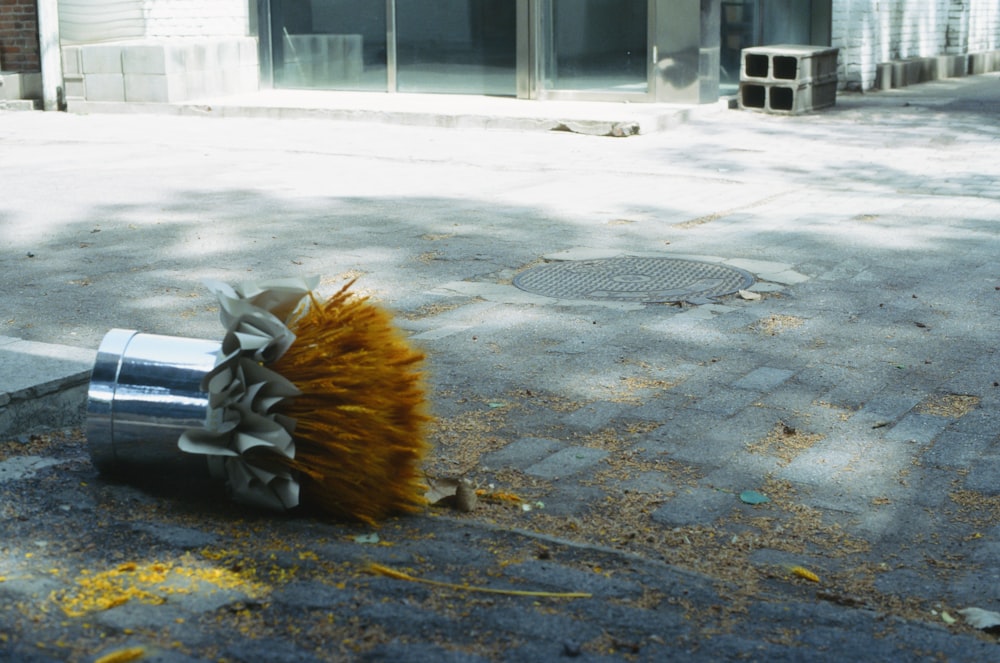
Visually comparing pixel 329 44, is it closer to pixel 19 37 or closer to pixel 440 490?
pixel 19 37

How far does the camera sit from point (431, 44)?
17.2m

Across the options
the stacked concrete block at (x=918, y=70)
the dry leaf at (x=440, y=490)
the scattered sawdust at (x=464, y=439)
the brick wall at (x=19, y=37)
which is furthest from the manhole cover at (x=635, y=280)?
the stacked concrete block at (x=918, y=70)

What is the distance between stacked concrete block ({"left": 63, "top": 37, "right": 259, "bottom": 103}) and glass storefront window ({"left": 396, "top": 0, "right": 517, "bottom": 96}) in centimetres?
247

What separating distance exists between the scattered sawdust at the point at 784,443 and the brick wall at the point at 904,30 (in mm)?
15524

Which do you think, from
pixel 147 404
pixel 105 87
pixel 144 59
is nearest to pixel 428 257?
pixel 147 404

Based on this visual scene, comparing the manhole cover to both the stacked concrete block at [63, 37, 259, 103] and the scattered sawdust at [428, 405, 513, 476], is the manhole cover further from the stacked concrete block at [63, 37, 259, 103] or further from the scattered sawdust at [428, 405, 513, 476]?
the stacked concrete block at [63, 37, 259, 103]

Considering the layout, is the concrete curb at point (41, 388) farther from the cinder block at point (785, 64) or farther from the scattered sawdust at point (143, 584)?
the cinder block at point (785, 64)

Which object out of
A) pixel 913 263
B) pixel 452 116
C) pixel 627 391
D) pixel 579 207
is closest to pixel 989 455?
pixel 627 391

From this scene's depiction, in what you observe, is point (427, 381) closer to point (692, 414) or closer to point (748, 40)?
point (692, 414)

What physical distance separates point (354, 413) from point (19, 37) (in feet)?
49.7

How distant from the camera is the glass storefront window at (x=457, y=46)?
16.6m

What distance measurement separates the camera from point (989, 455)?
4109 millimetres

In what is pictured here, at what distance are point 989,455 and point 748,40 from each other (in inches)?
578

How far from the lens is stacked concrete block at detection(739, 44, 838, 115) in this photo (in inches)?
614
